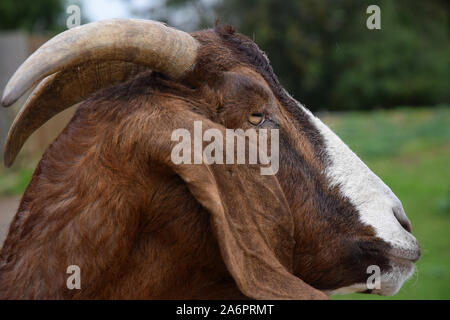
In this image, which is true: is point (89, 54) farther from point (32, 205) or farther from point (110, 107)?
point (32, 205)

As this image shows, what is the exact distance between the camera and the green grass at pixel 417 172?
24.7 ft

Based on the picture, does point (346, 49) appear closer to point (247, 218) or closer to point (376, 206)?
point (376, 206)

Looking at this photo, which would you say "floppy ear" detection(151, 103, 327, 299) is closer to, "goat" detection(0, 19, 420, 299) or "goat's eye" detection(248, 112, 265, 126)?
"goat" detection(0, 19, 420, 299)

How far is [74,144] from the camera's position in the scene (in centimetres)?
280

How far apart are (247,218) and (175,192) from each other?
0.36m

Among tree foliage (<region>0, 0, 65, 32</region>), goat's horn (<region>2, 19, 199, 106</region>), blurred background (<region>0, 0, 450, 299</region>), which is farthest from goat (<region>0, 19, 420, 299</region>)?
tree foliage (<region>0, 0, 65, 32</region>)

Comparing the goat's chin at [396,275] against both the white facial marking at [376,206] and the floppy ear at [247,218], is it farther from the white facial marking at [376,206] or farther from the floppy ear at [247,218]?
the floppy ear at [247,218]

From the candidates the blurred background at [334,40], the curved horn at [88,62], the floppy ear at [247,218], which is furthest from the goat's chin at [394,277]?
the blurred background at [334,40]

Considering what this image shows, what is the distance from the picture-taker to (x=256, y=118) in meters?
2.93

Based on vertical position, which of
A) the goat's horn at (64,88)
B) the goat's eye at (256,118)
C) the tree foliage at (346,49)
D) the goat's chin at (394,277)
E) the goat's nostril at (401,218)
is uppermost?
the tree foliage at (346,49)

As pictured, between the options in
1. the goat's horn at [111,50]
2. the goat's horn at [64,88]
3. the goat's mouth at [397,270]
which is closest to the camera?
the goat's horn at [111,50]

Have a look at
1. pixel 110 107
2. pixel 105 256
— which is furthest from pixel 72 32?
pixel 105 256

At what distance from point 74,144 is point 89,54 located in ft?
1.63

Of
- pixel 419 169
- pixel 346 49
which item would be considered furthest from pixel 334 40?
pixel 419 169
